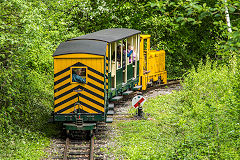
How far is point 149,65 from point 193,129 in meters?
9.59

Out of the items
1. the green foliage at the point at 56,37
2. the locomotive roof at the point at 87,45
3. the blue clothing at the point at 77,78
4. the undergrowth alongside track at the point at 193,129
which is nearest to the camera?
the green foliage at the point at 56,37

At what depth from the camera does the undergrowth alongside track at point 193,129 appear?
9.20 meters

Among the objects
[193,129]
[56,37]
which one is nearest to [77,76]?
[193,129]

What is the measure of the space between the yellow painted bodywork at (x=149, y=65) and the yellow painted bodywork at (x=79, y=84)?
6.32 m

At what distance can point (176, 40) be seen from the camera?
85.8 feet

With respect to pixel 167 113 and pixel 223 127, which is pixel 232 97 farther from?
pixel 167 113

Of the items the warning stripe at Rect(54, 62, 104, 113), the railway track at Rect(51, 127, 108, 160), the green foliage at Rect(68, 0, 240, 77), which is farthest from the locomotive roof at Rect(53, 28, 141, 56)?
the green foliage at Rect(68, 0, 240, 77)

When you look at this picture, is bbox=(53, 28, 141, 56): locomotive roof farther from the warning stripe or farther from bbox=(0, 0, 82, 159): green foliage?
bbox=(0, 0, 82, 159): green foliage

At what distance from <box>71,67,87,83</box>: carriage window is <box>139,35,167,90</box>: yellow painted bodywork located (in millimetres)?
6366

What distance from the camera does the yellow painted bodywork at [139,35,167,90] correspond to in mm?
18395

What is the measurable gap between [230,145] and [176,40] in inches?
692

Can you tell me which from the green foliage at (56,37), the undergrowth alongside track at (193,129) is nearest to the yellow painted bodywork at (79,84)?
the green foliage at (56,37)

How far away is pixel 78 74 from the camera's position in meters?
12.1

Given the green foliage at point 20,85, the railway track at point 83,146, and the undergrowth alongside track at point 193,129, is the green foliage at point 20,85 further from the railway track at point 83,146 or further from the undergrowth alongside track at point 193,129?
the undergrowth alongside track at point 193,129
